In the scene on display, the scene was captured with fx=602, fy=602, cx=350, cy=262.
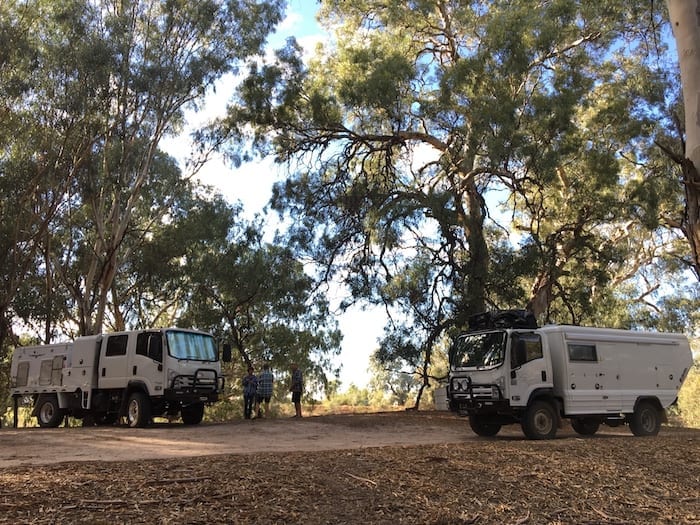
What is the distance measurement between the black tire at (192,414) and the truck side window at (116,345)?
251 cm

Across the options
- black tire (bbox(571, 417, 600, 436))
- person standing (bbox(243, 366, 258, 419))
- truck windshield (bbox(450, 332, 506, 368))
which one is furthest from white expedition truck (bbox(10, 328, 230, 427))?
black tire (bbox(571, 417, 600, 436))

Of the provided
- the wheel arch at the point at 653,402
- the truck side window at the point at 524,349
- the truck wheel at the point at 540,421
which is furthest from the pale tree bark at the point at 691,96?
the wheel arch at the point at 653,402

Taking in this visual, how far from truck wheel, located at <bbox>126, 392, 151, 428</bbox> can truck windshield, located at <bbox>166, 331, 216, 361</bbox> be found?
4.87ft

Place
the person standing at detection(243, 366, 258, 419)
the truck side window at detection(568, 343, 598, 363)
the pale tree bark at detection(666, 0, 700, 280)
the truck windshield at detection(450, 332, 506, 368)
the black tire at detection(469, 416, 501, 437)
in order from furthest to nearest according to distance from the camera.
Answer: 1. the person standing at detection(243, 366, 258, 419)
2. the black tire at detection(469, 416, 501, 437)
3. the truck side window at detection(568, 343, 598, 363)
4. the truck windshield at detection(450, 332, 506, 368)
5. the pale tree bark at detection(666, 0, 700, 280)

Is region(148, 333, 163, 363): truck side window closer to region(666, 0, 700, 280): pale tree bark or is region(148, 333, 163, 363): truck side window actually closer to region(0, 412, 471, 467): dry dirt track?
region(0, 412, 471, 467): dry dirt track

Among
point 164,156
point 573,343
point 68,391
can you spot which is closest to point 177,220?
point 164,156

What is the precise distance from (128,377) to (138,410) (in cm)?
103

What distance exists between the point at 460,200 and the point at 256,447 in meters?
11.0

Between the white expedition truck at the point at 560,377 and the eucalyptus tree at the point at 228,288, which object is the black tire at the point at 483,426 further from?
the eucalyptus tree at the point at 228,288

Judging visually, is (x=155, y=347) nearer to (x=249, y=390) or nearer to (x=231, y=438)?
(x=231, y=438)

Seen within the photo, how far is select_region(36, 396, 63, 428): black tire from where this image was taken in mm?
19156

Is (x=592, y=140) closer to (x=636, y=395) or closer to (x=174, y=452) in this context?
(x=636, y=395)

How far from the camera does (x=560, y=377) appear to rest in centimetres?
1366

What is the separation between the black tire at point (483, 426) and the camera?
47.3 feet
